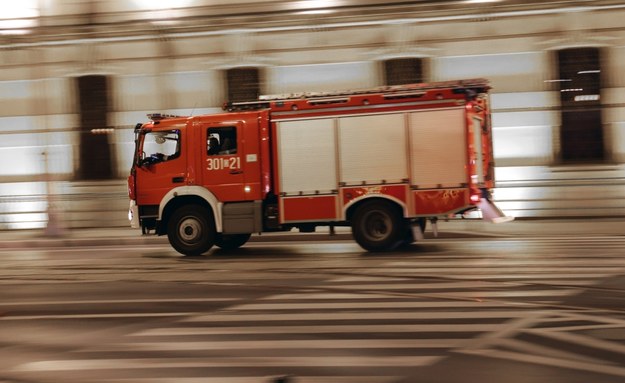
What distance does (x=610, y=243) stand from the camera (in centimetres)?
1580

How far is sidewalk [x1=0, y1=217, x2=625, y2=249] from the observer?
1891 cm

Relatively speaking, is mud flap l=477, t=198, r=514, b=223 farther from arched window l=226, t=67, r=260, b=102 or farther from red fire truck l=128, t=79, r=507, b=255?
arched window l=226, t=67, r=260, b=102

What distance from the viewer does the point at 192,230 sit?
16156 millimetres

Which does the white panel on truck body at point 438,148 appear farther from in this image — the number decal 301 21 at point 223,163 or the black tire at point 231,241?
the black tire at point 231,241

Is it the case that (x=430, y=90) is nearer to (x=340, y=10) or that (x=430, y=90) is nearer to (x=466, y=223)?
(x=466, y=223)

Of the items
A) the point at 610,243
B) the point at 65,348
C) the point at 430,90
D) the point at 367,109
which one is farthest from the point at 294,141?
the point at 65,348

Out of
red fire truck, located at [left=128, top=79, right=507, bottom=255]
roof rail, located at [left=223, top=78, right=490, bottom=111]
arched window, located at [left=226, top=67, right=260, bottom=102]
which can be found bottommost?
red fire truck, located at [left=128, top=79, right=507, bottom=255]

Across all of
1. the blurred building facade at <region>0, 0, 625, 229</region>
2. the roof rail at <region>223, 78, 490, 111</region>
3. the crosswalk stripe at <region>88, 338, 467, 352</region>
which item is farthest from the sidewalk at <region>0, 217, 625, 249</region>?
the crosswalk stripe at <region>88, 338, 467, 352</region>

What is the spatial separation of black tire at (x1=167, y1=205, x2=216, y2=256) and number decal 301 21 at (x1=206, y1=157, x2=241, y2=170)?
34.6 inches

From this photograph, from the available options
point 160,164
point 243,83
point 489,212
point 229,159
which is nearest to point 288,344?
point 489,212

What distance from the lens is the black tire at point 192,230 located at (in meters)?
16.1

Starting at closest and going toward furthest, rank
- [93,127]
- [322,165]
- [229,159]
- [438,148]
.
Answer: [438,148]
[322,165]
[229,159]
[93,127]

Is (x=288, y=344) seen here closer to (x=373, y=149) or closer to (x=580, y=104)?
(x=373, y=149)

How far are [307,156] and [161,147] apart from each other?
2941 mm
